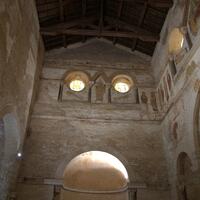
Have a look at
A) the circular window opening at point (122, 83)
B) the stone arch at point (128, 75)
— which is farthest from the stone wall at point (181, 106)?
the circular window opening at point (122, 83)

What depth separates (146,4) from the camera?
9.58 metres

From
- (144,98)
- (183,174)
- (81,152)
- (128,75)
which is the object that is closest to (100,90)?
(128,75)

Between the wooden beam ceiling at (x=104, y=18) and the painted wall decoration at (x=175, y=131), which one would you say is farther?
the wooden beam ceiling at (x=104, y=18)

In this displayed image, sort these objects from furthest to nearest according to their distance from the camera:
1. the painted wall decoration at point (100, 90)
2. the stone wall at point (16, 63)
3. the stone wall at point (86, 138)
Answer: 1. the painted wall decoration at point (100, 90)
2. the stone wall at point (86, 138)
3. the stone wall at point (16, 63)

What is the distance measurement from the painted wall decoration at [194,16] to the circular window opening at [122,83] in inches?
177

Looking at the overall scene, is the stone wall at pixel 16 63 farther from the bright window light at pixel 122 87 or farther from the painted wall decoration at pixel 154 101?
the painted wall decoration at pixel 154 101

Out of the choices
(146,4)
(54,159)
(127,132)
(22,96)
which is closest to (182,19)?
(146,4)

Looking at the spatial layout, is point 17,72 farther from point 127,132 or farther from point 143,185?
point 143,185

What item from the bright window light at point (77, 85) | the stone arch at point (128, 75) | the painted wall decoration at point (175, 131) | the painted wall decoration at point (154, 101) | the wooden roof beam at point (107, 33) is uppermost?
the wooden roof beam at point (107, 33)

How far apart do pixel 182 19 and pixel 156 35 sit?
2.55 meters

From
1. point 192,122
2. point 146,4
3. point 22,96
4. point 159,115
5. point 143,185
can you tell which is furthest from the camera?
point 159,115

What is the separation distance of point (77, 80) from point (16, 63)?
456 cm

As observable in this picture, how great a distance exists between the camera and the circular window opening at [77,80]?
11203 millimetres

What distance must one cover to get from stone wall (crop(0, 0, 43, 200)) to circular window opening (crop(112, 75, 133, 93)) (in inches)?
157
